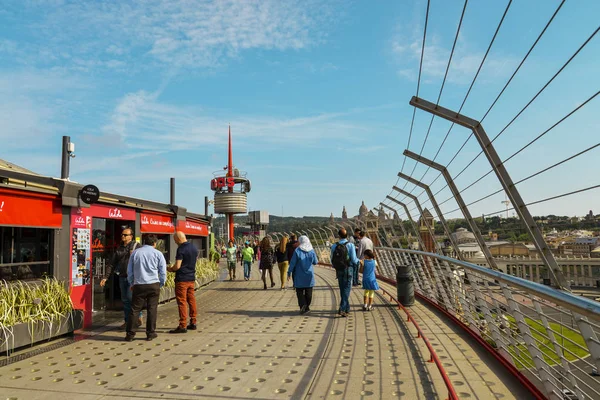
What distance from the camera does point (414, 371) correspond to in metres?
4.38

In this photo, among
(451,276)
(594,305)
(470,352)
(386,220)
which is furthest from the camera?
(386,220)

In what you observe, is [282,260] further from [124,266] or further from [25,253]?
[25,253]

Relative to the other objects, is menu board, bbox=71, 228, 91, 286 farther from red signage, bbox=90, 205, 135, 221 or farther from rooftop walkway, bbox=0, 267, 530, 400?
rooftop walkway, bbox=0, 267, 530, 400

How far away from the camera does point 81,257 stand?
23.9 feet

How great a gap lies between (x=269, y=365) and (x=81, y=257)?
13.9 ft

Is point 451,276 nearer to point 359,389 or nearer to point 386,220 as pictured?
point 359,389

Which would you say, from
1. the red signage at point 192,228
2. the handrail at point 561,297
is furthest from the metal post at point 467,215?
the red signage at point 192,228

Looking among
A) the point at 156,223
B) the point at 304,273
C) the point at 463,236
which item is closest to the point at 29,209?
the point at 304,273

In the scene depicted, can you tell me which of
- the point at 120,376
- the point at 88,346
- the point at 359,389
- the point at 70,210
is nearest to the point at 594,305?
the point at 359,389

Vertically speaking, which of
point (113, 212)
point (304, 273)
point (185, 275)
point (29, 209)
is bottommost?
point (304, 273)

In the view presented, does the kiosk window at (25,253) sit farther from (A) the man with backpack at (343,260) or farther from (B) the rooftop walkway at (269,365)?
(A) the man with backpack at (343,260)

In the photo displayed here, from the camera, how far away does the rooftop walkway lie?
3.95 m

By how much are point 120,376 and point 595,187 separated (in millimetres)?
4708

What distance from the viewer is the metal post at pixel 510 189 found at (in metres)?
5.05
